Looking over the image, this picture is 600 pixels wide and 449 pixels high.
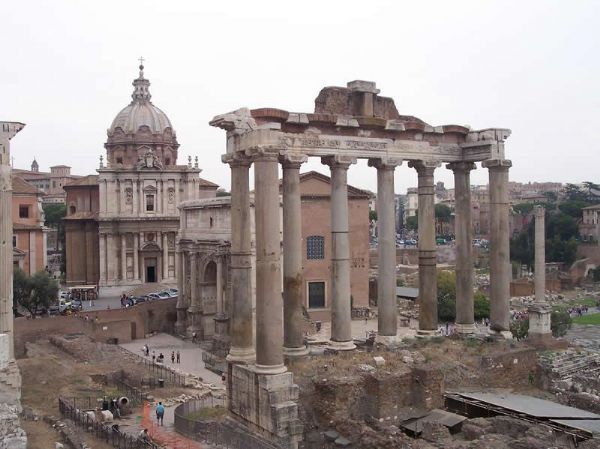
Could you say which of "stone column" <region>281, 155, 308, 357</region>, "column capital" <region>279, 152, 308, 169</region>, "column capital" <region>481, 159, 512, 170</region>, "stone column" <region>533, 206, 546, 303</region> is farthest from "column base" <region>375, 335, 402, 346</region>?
"stone column" <region>533, 206, 546, 303</region>

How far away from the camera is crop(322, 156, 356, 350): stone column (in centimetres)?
1759

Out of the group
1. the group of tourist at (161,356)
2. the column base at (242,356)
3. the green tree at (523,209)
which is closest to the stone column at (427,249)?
the column base at (242,356)

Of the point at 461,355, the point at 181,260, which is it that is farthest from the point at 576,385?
the point at 181,260

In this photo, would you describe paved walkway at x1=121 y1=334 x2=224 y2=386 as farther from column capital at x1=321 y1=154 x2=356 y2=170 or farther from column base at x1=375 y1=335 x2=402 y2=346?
column capital at x1=321 y1=154 x2=356 y2=170

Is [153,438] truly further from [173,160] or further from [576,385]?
[173,160]

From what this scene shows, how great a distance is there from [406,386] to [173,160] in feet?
133

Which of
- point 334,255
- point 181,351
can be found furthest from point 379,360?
point 181,351

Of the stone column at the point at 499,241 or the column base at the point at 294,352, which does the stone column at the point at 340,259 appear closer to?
the column base at the point at 294,352

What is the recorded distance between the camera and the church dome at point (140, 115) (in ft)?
172

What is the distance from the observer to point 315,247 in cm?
4522

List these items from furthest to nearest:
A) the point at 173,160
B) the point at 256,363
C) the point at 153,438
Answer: the point at 173,160 < the point at 153,438 < the point at 256,363

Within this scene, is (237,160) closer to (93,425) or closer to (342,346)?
(342,346)

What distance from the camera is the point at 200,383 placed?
1076 inches

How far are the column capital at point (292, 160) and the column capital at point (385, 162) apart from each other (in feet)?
8.25
